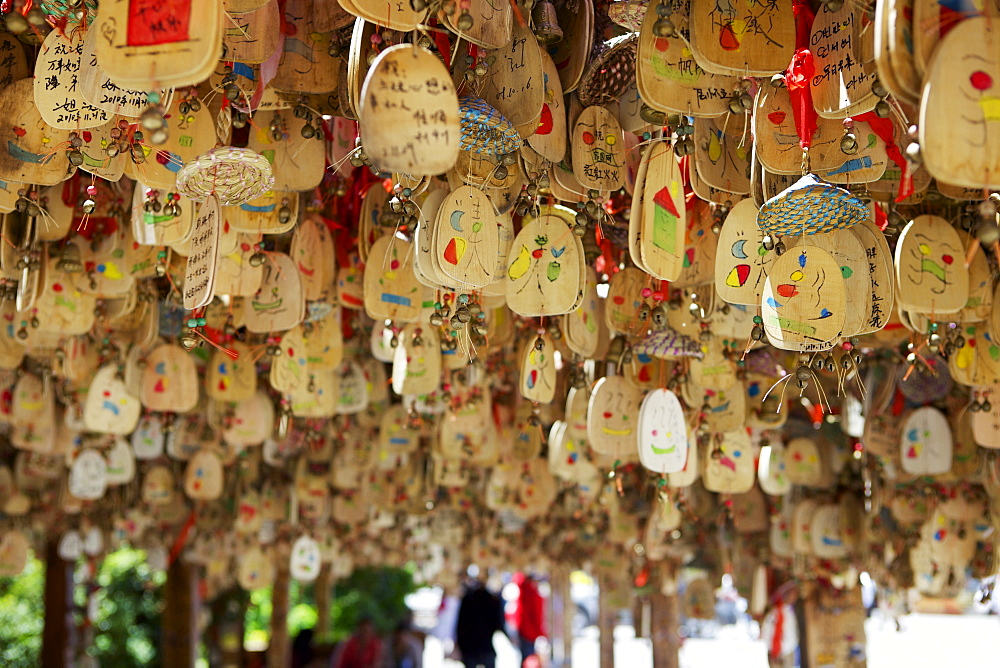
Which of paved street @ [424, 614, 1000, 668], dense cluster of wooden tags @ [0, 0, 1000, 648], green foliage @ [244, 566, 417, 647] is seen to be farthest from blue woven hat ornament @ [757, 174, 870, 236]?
green foliage @ [244, 566, 417, 647]

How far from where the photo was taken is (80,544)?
17.7ft

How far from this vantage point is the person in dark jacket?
6.96 m

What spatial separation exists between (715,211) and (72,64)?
1.04 meters

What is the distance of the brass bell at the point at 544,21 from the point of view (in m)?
1.41

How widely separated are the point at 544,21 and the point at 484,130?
8.4 inches

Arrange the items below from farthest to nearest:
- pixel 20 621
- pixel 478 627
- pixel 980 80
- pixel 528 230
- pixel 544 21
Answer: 1. pixel 20 621
2. pixel 478 627
3. pixel 528 230
4. pixel 544 21
5. pixel 980 80

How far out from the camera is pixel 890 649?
942cm

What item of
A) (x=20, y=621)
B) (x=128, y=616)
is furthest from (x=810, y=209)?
(x=20, y=621)

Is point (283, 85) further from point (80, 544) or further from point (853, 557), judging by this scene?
point (80, 544)

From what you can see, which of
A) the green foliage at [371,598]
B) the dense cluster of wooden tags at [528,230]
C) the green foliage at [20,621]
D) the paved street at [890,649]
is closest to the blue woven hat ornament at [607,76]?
the dense cluster of wooden tags at [528,230]

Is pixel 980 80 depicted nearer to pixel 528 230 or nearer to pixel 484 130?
pixel 484 130

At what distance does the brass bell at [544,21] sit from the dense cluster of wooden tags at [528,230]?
1.6 inches

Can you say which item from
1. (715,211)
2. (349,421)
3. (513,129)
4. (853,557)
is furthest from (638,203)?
(853,557)

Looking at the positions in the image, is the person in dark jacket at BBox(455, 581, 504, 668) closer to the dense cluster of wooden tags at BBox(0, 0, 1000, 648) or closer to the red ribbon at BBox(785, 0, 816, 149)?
the dense cluster of wooden tags at BBox(0, 0, 1000, 648)
